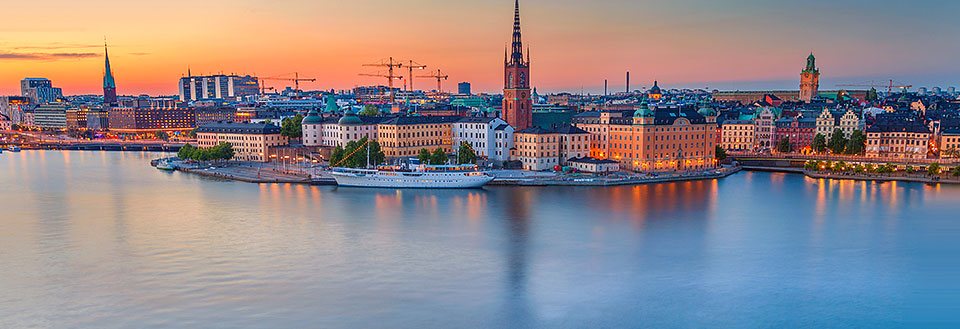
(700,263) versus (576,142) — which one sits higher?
(576,142)

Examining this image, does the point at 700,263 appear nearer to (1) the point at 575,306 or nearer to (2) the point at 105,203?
(1) the point at 575,306

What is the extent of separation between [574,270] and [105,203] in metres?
12.5

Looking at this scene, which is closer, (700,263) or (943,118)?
(700,263)

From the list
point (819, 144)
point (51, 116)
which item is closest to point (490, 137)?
point (819, 144)

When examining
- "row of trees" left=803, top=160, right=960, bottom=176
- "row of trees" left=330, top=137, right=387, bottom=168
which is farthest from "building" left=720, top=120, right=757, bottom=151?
"row of trees" left=330, top=137, right=387, bottom=168

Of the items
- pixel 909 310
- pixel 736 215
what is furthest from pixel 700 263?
pixel 736 215

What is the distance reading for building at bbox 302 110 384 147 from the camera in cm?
2914

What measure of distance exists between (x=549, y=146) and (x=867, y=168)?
9.88 meters

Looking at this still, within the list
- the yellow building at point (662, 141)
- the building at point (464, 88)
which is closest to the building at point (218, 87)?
the building at point (464, 88)

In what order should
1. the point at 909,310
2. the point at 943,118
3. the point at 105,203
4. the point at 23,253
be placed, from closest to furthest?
the point at 909,310, the point at 23,253, the point at 105,203, the point at 943,118

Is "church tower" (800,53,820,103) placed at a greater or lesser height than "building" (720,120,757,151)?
greater

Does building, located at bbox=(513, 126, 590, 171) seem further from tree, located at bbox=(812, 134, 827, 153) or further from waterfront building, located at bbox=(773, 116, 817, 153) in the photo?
waterfront building, located at bbox=(773, 116, 817, 153)

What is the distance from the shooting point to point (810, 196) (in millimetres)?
20797

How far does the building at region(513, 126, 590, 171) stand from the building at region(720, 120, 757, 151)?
8.54 m
